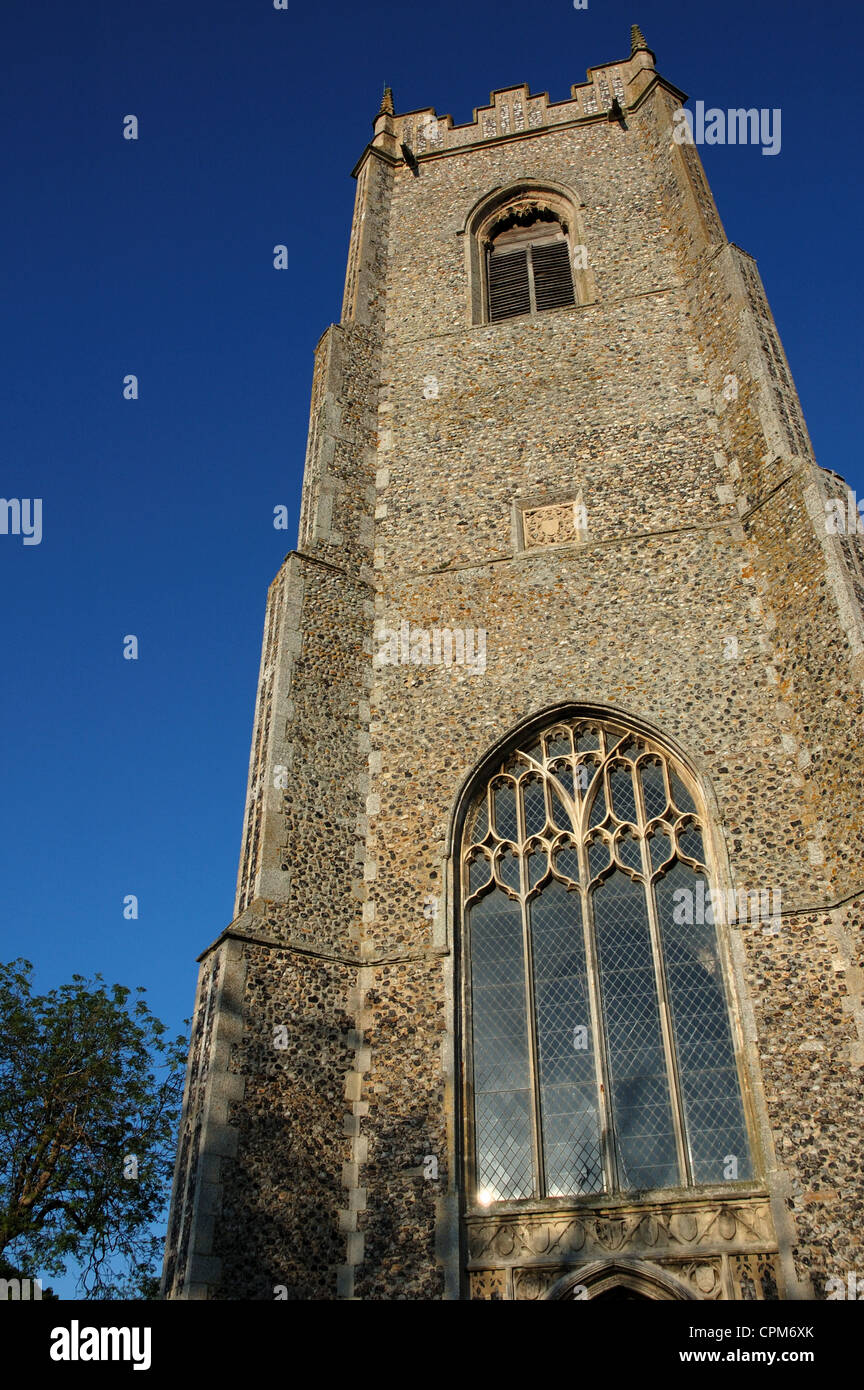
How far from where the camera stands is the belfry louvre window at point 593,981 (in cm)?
1004

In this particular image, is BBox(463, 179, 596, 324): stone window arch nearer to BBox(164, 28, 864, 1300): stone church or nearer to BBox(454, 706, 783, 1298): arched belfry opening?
BBox(164, 28, 864, 1300): stone church

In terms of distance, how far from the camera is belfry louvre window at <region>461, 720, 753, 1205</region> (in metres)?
10.0

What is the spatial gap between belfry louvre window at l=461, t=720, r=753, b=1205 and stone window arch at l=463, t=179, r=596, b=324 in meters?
8.35

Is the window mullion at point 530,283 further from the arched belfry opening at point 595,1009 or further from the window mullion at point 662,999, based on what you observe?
the window mullion at point 662,999

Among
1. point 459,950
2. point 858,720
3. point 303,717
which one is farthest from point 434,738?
point 858,720

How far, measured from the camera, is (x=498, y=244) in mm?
19203

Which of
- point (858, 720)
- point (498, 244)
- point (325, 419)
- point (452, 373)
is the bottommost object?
point (858, 720)

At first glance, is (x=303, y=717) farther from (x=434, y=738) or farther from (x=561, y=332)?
(x=561, y=332)

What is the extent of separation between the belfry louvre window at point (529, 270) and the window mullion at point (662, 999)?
9024mm

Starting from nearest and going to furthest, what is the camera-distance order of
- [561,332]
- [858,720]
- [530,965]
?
[858,720] < [530,965] < [561,332]

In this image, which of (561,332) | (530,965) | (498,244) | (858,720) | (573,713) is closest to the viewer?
(858,720)

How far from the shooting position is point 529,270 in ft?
60.3

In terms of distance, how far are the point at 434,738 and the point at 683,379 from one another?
613 centimetres

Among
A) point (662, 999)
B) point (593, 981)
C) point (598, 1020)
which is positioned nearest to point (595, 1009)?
point (598, 1020)
